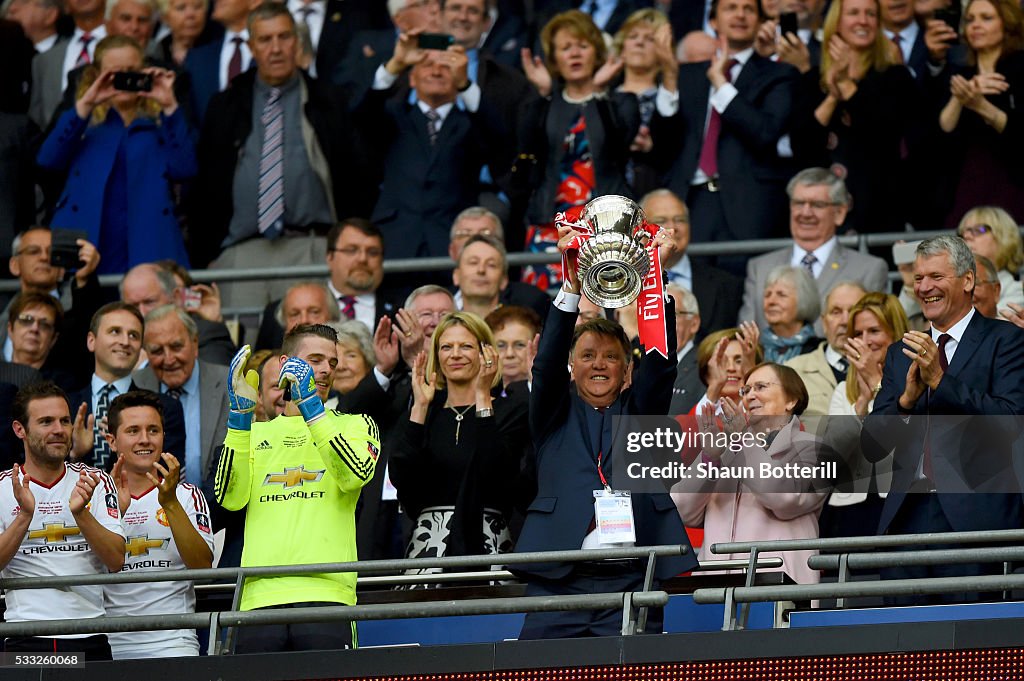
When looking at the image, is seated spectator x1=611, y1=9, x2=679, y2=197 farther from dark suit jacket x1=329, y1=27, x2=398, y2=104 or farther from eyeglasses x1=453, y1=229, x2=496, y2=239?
dark suit jacket x1=329, y1=27, x2=398, y2=104

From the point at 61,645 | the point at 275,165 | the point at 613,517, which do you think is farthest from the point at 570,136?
the point at 61,645

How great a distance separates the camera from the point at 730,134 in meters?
14.0

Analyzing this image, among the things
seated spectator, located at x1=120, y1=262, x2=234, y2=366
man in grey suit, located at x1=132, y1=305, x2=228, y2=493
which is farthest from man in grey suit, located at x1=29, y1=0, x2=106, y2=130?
man in grey suit, located at x1=132, y1=305, x2=228, y2=493

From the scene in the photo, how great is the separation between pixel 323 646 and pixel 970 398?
3.25 metres

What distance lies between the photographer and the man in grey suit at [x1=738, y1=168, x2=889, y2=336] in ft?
42.8

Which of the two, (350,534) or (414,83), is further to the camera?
(414,83)

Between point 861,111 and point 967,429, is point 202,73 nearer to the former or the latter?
point 861,111

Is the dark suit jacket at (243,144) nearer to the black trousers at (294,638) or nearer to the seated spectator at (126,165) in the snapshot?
the seated spectator at (126,165)

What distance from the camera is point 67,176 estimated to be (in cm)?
1434

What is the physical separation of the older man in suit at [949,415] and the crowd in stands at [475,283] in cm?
2

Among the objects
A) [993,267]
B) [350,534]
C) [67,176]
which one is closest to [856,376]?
[993,267]

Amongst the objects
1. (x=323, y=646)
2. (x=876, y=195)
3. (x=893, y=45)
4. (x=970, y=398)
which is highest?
(x=893, y=45)

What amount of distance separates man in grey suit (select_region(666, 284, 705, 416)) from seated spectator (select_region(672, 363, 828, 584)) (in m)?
0.92

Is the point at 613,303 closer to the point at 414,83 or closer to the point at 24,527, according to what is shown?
the point at 24,527
